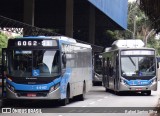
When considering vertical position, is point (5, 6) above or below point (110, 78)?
above

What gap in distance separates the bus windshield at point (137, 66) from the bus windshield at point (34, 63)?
10707 millimetres

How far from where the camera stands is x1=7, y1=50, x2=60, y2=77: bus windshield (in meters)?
19.7

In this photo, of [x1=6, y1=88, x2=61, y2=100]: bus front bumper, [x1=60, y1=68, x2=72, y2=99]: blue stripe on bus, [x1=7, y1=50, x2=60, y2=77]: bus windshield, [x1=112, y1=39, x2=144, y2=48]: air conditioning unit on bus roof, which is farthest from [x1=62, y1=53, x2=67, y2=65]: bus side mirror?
[x1=112, y1=39, x2=144, y2=48]: air conditioning unit on bus roof

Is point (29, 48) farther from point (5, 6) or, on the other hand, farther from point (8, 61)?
point (5, 6)

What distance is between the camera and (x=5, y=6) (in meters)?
43.4

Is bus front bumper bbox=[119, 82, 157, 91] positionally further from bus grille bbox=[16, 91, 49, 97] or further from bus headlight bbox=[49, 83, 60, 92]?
bus grille bbox=[16, 91, 49, 97]

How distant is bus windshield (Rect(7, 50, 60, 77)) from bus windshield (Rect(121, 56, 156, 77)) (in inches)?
422

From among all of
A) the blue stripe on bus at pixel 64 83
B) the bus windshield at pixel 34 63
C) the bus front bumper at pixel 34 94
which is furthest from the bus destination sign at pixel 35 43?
the bus front bumper at pixel 34 94

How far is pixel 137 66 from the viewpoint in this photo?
1186 inches

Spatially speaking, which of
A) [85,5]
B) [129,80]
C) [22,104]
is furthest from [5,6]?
[22,104]

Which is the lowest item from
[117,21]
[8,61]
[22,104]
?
[22,104]

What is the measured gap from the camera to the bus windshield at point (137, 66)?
3003 centimetres

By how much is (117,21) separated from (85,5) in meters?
6.77

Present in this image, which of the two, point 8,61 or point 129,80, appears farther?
point 129,80
